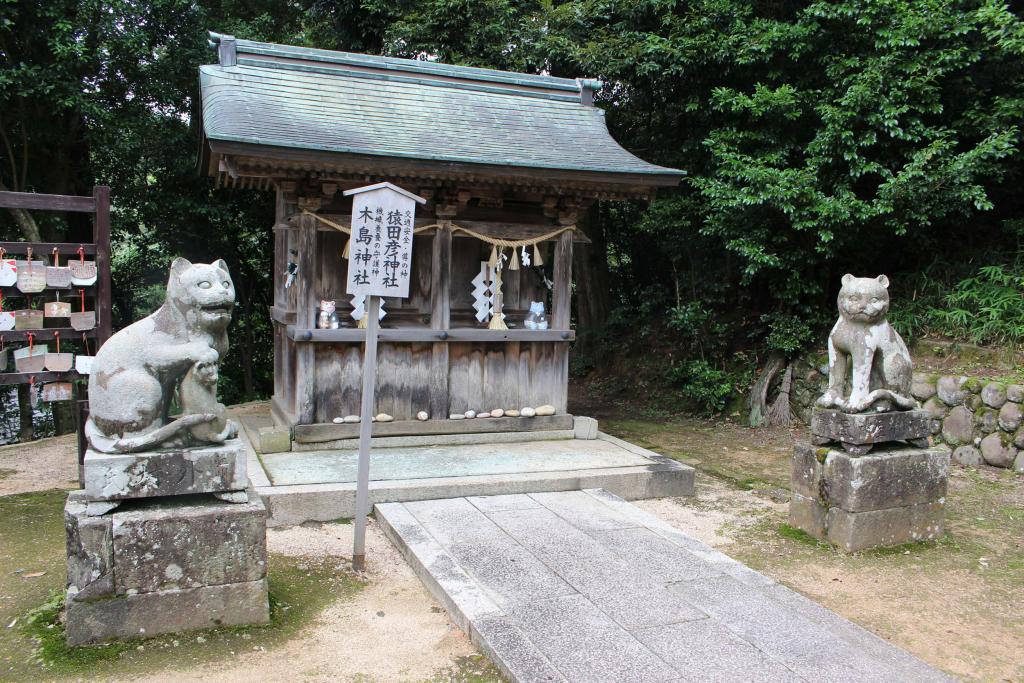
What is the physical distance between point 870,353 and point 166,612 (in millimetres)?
5376

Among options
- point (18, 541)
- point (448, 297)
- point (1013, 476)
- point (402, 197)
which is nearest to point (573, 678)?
point (402, 197)

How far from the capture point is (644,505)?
274 inches

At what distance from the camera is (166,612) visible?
13.1 ft

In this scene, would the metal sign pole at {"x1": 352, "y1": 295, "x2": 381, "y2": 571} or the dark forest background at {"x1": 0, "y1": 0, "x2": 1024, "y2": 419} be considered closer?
the metal sign pole at {"x1": 352, "y1": 295, "x2": 381, "y2": 571}

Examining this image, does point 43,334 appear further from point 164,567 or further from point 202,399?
point 164,567

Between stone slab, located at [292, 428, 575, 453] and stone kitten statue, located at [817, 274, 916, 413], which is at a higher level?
stone kitten statue, located at [817, 274, 916, 413]

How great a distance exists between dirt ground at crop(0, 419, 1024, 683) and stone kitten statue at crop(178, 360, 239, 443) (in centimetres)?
116

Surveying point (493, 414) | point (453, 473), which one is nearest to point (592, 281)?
point (493, 414)

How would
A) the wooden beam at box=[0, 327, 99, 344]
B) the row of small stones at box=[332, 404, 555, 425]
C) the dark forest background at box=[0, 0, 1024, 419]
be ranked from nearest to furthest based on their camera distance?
1. the wooden beam at box=[0, 327, 99, 344]
2. the row of small stones at box=[332, 404, 555, 425]
3. the dark forest background at box=[0, 0, 1024, 419]

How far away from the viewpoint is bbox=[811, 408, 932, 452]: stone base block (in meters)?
5.58

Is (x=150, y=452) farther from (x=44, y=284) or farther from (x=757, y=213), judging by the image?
(x=757, y=213)

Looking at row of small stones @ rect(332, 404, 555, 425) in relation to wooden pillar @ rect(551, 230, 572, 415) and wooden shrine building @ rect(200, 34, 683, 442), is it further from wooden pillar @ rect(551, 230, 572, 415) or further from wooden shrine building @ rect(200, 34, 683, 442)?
wooden pillar @ rect(551, 230, 572, 415)

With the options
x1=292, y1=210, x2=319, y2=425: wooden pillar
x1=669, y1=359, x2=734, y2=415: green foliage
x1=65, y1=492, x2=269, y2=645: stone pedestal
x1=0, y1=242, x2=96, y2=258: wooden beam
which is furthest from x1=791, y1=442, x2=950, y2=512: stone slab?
x1=0, y1=242, x2=96, y2=258: wooden beam

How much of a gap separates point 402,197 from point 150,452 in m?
2.54
